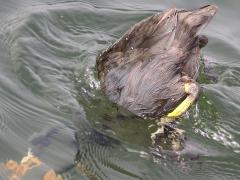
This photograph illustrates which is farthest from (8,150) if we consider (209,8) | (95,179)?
(209,8)

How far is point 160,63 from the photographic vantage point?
499 cm

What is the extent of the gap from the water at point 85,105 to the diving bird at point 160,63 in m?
Answer: 0.36

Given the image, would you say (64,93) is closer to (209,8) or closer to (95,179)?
(95,179)

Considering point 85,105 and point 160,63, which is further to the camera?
point 85,105

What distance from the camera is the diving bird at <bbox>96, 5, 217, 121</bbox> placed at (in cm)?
491

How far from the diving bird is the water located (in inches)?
14.2

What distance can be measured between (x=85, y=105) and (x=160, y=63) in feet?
4.01

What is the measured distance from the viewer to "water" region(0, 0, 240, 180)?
5.29 metres

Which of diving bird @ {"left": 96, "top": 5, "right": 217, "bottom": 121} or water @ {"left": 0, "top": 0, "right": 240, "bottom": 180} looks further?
water @ {"left": 0, "top": 0, "right": 240, "bottom": 180}

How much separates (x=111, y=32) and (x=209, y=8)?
2.52 metres

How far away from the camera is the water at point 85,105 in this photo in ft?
17.4

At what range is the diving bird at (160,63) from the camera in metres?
4.91

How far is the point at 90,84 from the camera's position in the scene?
6.07 meters

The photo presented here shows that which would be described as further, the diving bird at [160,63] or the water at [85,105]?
the water at [85,105]
